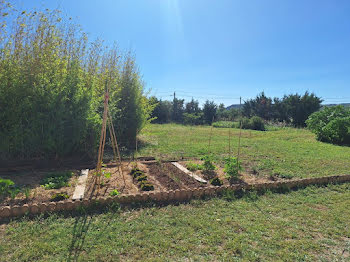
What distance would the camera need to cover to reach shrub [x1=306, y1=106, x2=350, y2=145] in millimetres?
10086

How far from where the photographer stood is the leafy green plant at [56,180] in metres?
3.80

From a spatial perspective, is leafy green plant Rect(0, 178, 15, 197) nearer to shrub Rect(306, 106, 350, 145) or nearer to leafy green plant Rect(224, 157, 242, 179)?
leafy green plant Rect(224, 157, 242, 179)

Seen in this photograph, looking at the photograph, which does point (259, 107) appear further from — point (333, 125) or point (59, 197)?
point (59, 197)

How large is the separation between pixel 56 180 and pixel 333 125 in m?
11.4

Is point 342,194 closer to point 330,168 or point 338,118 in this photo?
point 330,168

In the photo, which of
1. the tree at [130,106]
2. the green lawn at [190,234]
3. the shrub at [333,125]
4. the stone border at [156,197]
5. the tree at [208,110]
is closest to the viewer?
the green lawn at [190,234]

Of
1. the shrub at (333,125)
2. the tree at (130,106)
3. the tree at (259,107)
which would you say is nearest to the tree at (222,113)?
the tree at (259,107)

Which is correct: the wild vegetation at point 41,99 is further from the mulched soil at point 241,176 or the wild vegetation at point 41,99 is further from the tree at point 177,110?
the tree at point 177,110

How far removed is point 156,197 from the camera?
348 centimetres

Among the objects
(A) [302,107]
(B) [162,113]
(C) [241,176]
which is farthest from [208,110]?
(C) [241,176]

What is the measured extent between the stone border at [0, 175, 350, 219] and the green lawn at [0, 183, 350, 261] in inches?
6.8

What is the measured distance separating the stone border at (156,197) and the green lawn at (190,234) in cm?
17

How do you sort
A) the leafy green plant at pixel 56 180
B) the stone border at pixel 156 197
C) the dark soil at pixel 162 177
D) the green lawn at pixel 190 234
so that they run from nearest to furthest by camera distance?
the green lawn at pixel 190 234 < the stone border at pixel 156 197 < the leafy green plant at pixel 56 180 < the dark soil at pixel 162 177

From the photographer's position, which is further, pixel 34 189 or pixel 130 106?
pixel 130 106
